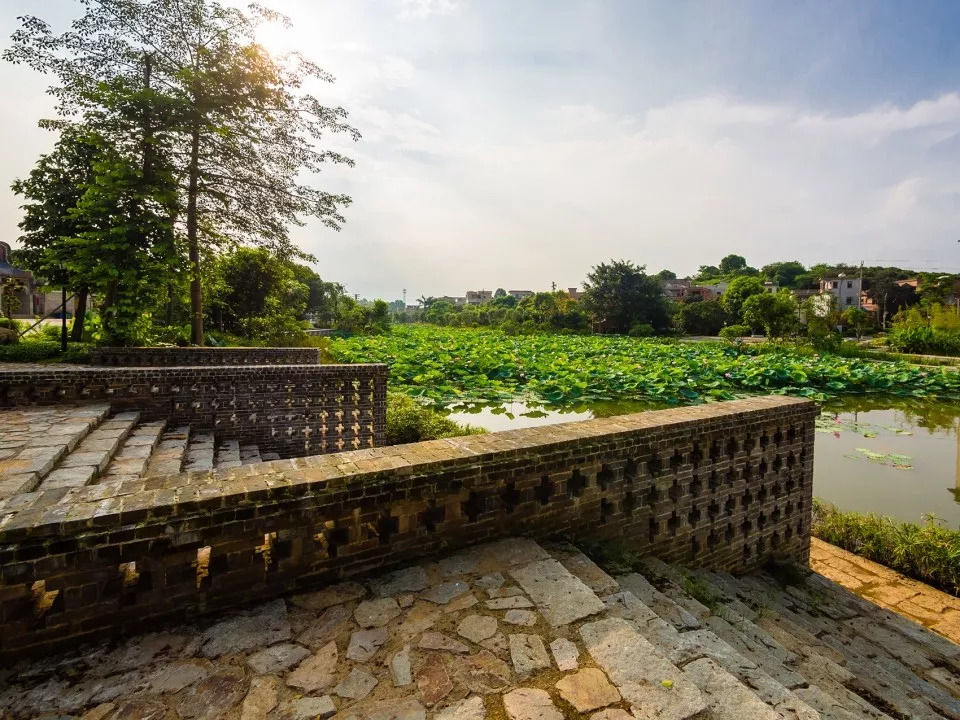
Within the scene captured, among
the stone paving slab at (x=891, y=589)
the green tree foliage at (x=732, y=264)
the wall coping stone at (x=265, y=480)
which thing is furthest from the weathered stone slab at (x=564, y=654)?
the green tree foliage at (x=732, y=264)

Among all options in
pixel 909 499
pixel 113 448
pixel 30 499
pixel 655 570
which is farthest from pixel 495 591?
pixel 909 499

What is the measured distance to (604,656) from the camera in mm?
2055

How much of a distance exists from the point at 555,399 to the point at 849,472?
8439 millimetres

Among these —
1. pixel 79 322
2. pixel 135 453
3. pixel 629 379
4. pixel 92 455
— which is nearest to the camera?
pixel 92 455

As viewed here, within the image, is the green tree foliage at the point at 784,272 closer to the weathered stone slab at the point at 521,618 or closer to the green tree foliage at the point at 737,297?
the green tree foliage at the point at 737,297

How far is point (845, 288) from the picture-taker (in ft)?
221

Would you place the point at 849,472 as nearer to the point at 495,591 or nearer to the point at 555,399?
the point at 555,399

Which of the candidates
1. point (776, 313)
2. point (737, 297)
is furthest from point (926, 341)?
point (737, 297)

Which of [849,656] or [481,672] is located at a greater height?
[481,672]

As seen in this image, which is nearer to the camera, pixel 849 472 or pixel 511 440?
pixel 511 440

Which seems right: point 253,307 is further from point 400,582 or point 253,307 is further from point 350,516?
point 400,582

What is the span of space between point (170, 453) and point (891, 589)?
7969 mm

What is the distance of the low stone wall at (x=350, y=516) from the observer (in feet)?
6.77

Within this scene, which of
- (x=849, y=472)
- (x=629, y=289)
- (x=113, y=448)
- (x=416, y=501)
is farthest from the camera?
(x=629, y=289)
